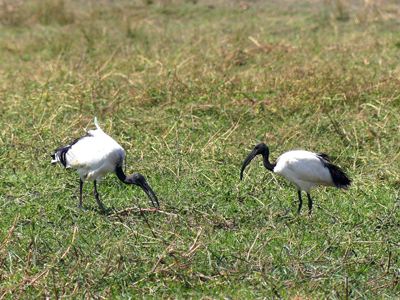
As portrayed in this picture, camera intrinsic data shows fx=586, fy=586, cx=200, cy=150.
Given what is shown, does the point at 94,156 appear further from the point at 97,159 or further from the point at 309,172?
the point at 309,172

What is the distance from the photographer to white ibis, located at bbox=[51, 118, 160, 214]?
5602 millimetres

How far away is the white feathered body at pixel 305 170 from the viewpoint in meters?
5.53

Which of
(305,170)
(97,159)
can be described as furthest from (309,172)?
(97,159)

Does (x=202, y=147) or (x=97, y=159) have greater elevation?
(x=97, y=159)

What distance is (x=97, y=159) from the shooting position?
5617 millimetres

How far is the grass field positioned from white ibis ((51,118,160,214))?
263 millimetres

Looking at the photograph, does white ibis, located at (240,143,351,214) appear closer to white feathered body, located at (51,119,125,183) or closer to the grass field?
the grass field

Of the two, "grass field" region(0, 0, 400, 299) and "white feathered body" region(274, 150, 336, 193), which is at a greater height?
"white feathered body" region(274, 150, 336, 193)

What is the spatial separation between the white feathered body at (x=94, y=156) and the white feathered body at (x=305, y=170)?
63.1 inches

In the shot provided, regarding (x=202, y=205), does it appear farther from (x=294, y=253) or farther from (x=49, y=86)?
(x=49, y=86)

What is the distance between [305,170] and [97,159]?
1978 millimetres

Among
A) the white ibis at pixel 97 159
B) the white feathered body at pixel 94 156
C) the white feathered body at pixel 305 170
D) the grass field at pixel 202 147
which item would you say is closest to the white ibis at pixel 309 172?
the white feathered body at pixel 305 170

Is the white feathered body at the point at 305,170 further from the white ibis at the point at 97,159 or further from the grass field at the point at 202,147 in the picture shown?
the white ibis at the point at 97,159

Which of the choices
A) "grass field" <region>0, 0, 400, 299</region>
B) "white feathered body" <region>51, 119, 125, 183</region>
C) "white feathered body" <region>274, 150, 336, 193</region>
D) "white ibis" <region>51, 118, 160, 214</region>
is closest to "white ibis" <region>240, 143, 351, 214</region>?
"white feathered body" <region>274, 150, 336, 193</region>
